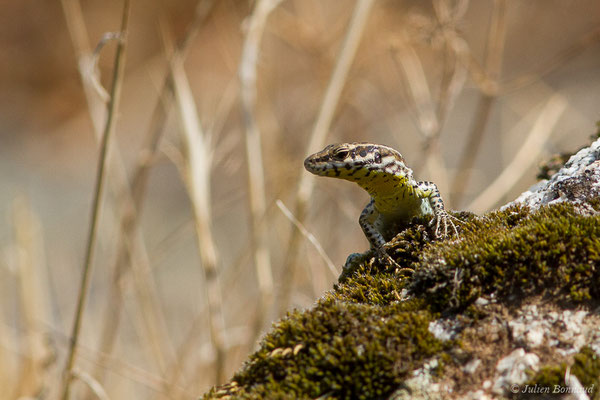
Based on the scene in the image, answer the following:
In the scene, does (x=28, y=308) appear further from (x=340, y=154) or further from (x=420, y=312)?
(x=420, y=312)

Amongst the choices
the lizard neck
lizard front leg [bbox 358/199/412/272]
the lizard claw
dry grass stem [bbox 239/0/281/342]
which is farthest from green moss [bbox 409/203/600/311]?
dry grass stem [bbox 239/0/281/342]

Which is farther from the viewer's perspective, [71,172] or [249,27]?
[71,172]

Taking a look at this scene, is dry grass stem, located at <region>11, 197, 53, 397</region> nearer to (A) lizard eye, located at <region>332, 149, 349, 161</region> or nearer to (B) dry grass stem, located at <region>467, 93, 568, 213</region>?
(A) lizard eye, located at <region>332, 149, 349, 161</region>

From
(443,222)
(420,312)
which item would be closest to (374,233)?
(443,222)

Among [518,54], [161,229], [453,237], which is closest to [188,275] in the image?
[161,229]

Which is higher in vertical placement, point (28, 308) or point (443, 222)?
point (28, 308)

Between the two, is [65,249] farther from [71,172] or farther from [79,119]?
[79,119]
